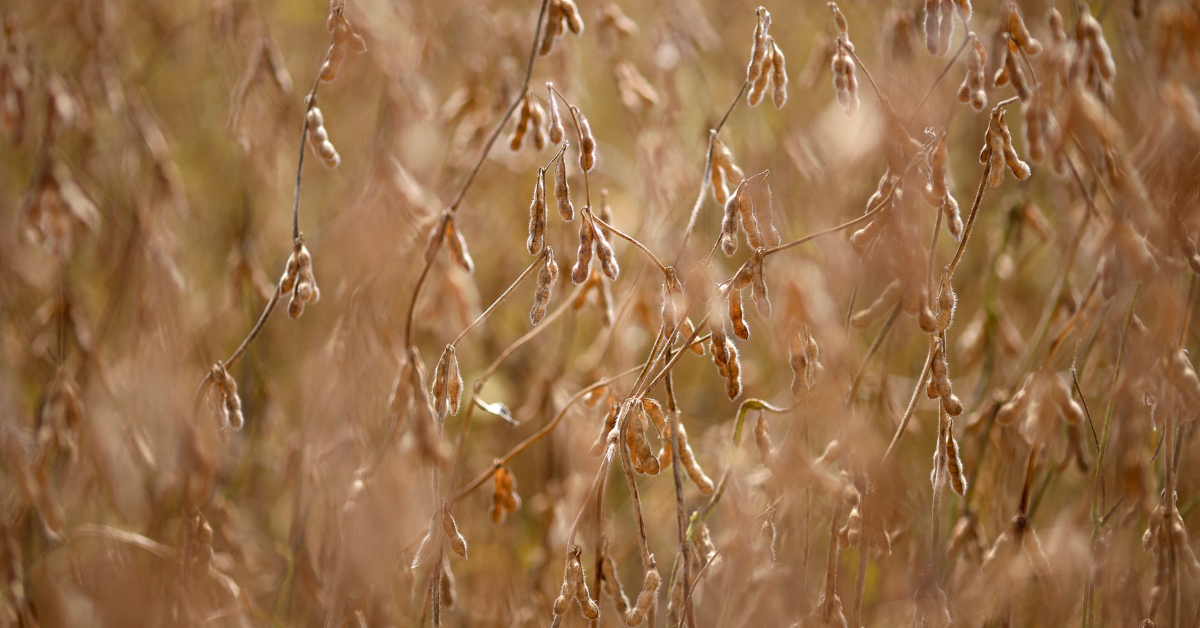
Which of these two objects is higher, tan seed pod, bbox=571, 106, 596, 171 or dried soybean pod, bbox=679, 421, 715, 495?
tan seed pod, bbox=571, 106, 596, 171

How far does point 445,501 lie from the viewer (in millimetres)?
851

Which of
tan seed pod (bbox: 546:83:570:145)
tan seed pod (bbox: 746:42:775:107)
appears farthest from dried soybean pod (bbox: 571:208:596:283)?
tan seed pod (bbox: 746:42:775:107)

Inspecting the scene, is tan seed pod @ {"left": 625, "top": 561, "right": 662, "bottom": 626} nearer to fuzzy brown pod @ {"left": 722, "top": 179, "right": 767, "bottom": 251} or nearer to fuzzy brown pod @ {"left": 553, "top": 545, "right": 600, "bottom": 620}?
fuzzy brown pod @ {"left": 553, "top": 545, "right": 600, "bottom": 620}

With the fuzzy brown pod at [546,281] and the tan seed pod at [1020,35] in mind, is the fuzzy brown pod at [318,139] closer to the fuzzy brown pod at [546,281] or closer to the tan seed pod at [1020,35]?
Answer: the fuzzy brown pod at [546,281]

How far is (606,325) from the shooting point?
100 cm

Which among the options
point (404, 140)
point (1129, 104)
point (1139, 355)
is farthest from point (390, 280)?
point (1129, 104)

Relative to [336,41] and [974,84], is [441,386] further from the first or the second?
[974,84]

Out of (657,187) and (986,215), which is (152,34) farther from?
(986,215)

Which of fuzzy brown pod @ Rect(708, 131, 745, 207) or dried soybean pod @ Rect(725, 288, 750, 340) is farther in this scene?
fuzzy brown pod @ Rect(708, 131, 745, 207)

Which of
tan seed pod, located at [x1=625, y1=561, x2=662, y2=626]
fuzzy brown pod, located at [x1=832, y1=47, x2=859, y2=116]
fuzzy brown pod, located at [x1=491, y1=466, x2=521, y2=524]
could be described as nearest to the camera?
tan seed pod, located at [x1=625, y1=561, x2=662, y2=626]

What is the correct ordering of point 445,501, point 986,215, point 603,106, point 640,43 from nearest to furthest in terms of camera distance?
point 445,501
point 986,215
point 640,43
point 603,106

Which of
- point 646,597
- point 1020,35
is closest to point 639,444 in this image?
point 646,597

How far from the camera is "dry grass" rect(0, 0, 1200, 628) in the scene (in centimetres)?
80

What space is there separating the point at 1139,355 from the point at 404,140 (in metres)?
1.00
